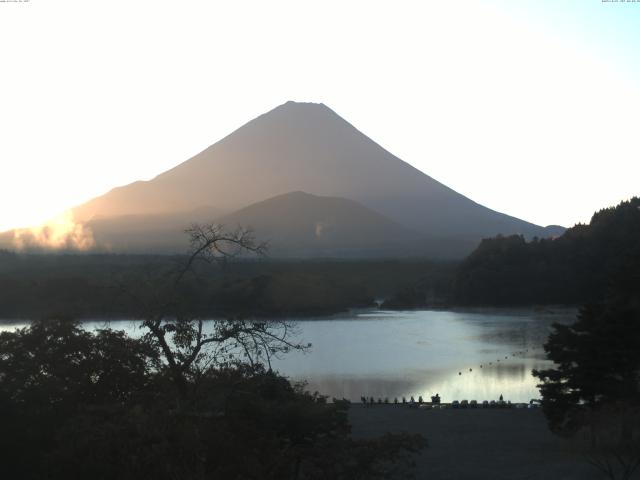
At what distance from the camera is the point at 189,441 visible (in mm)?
3625

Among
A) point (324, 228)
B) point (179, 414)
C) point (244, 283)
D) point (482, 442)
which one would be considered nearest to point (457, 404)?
point (482, 442)

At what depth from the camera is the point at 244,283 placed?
31.0 m

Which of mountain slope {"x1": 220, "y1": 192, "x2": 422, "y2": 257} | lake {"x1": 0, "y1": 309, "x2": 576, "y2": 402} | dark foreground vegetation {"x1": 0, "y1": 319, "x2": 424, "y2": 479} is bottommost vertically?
lake {"x1": 0, "y1": 309, "x2": 576, "y2": 402}

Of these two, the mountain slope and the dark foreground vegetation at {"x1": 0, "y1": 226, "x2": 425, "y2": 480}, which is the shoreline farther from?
the mountain slope

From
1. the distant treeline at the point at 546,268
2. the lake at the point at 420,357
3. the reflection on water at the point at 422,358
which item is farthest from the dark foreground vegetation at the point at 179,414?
the distant treeline at the point at 546,268

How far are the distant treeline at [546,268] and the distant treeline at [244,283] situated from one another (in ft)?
5.70


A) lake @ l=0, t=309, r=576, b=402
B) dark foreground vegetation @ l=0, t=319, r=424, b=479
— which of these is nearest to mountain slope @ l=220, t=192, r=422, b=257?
lake @ l=0, t=309, r=576, b=402

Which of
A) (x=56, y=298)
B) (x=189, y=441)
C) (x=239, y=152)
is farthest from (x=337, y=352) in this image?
(x=239, y=152)

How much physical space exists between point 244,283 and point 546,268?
1230cm

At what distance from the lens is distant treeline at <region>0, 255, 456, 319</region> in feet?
86.4

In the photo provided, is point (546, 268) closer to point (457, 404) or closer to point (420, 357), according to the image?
point (420, 357)

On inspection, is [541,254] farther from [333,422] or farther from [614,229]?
[333,422]

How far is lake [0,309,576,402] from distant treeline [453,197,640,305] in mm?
5253

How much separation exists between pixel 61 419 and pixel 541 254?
32.8 m
